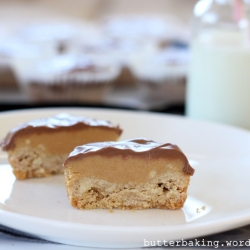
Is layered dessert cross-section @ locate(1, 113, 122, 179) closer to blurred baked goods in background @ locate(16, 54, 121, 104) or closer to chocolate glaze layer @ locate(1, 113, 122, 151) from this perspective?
chocolate glaze layer @ locate(1, 113, 122, 151)

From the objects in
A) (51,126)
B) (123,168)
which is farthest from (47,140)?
(123,168)

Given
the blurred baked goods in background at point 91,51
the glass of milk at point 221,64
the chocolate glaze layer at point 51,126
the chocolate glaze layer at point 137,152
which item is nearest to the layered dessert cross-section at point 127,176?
the chocolate glaze layer at point 137,152

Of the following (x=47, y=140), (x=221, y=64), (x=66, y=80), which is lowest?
(x=66, y=80)

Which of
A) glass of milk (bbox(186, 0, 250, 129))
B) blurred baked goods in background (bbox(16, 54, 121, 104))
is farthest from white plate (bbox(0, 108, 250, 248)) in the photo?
blurred baked goods in background (bbox(16, 54, 121, 104))

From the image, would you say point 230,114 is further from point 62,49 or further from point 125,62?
point 62,49

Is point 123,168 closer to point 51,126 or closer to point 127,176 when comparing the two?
point 127,176

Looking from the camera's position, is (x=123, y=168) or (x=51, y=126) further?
(x=51, y=126)
